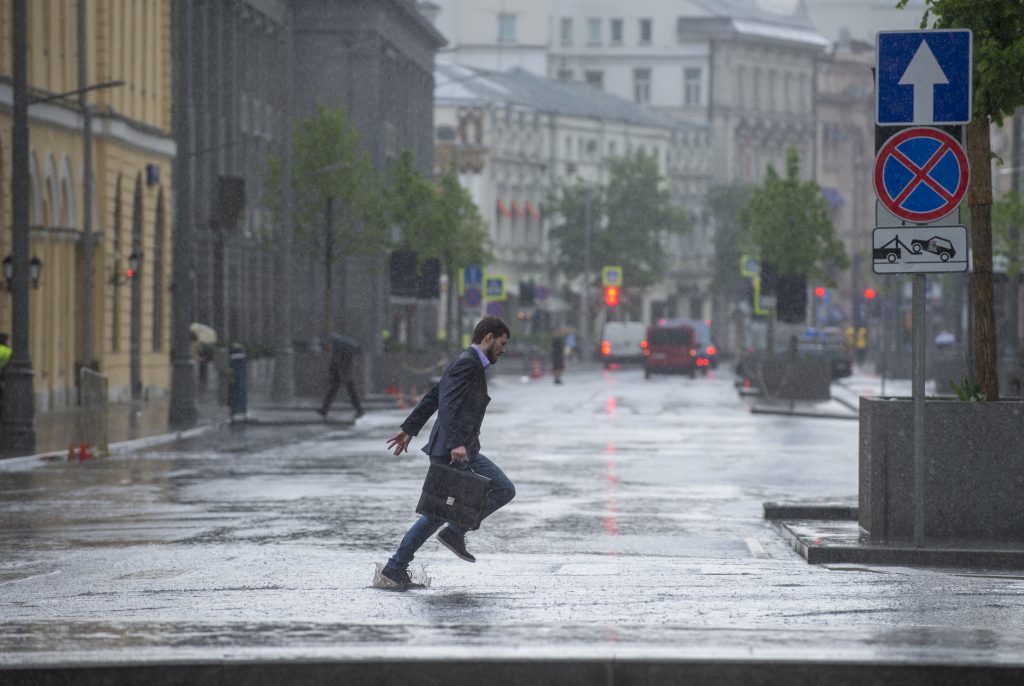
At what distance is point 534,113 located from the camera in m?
119

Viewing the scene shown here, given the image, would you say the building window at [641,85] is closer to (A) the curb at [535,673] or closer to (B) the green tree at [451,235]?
(B) the green tree at [451,235]

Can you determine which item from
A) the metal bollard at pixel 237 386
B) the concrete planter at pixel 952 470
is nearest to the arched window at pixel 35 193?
the metal bollard at pixel 237 386

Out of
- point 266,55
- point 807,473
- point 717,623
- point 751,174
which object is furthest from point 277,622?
point 751,174

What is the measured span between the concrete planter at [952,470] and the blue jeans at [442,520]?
10.2 ft

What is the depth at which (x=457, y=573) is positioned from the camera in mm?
14930

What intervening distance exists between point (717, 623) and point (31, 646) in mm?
3301

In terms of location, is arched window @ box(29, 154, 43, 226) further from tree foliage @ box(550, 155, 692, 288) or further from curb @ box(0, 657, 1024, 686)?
tree foliage @ box(550, 155, 692, 288)

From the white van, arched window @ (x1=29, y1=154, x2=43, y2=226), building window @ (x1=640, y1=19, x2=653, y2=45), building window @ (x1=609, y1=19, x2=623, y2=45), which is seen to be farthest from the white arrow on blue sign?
building window @ (x1=609, y1=19, x2=623, y2=45)

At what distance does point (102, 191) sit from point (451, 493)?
38621mm

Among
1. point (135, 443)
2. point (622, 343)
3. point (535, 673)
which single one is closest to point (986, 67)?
point (535, 673)

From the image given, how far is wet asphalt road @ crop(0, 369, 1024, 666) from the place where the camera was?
10875 mm

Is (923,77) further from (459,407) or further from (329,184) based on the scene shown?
(329,184)

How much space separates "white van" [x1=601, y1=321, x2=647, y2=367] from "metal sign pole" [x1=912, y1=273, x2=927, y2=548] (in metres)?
82.8

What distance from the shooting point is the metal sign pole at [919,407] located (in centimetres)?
1512
